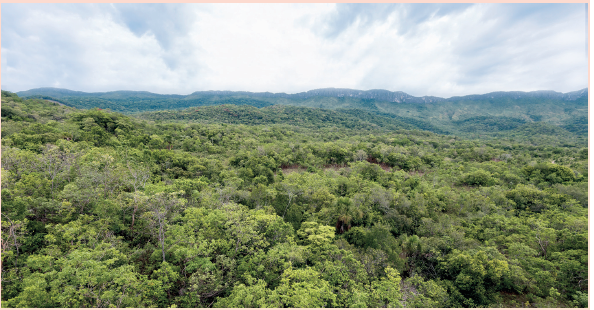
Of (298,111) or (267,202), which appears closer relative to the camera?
(267,202)

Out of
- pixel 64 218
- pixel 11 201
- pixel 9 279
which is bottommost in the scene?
pixel 9 279

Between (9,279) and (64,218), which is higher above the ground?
(64,218)

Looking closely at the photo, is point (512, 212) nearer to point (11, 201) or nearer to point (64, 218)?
point (64, 218)

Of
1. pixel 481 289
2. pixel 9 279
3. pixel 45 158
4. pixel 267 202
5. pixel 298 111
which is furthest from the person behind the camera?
pixel 298 111

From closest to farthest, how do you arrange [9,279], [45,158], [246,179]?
[9,279], [45,158], [246,179]

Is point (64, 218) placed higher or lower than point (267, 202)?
higher

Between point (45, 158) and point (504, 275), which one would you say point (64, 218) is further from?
point (504, 275)

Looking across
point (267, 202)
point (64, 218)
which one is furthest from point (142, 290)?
point (267, 202)

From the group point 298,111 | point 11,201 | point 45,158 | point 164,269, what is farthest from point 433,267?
point 298,111

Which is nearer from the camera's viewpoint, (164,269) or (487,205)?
(164,269)
